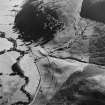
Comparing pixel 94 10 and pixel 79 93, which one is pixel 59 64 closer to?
pixel 79 93

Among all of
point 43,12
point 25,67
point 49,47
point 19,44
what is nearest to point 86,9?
point 43,12

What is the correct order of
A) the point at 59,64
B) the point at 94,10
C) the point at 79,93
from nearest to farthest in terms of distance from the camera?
1. the point at 79,93
2. the point at 59,64
3. the point at 94,10

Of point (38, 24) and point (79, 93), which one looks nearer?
point (79, 93)

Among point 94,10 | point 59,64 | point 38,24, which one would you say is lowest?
point 59,64

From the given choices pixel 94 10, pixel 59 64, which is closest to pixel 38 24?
pixel 94 10

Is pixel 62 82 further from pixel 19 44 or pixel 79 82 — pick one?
pixel 19 44

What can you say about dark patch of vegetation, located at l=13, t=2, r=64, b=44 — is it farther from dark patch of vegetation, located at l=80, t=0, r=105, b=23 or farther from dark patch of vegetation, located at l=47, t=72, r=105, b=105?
dark patch of vegetation, located at l=47, t=72, r=105, b=105

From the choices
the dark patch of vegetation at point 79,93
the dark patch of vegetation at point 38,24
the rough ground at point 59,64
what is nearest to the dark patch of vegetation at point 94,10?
the rough ground at point 59,64

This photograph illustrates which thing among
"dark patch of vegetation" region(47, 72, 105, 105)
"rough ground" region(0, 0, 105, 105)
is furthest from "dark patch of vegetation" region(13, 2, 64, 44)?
"dark patch of vegetation" region(47, 72, 105, 105)
